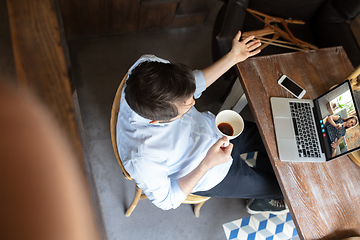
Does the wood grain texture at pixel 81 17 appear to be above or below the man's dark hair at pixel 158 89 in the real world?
below

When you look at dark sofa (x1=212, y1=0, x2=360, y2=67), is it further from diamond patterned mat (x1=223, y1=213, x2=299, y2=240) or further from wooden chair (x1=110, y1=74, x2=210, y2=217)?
diamond patterned mat (x1=223, y1=213, x2=299, y2=240)

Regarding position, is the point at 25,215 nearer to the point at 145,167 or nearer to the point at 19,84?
the point at 19,84

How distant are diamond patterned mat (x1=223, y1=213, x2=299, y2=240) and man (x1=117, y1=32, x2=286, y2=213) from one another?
543 mm

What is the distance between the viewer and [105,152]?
78.1 inches

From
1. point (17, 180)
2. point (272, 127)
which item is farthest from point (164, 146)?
point (17, 180)

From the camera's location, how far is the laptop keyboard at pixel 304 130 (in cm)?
125

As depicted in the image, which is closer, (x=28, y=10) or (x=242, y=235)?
(x=28, y=10)

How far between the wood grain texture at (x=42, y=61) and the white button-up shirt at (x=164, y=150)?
626 mm

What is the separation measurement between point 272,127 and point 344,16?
1.37 meters

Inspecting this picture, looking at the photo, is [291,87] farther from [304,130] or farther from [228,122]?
[228,122]

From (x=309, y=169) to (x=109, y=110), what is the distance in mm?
1539

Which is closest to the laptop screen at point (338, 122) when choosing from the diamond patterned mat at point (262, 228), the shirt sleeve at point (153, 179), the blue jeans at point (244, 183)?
the blue jeans at point (244, 183)

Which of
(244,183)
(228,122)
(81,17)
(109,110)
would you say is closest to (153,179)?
(228,122)

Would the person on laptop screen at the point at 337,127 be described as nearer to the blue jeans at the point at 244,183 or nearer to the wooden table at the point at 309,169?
the wooden table at the point at 309,169
